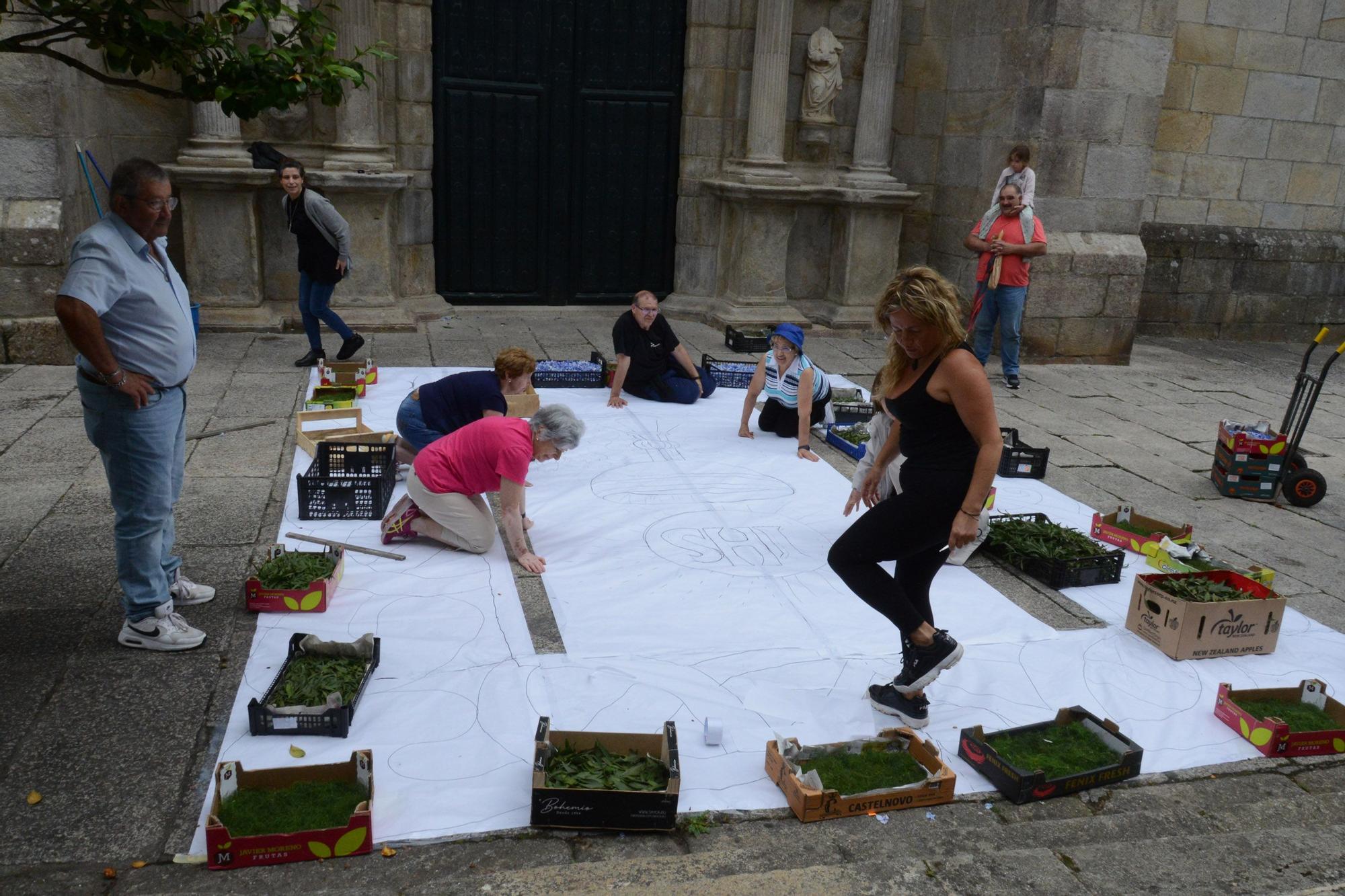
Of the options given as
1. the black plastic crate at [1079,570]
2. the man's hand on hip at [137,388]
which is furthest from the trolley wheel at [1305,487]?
the man's hand on hip at [137,388]

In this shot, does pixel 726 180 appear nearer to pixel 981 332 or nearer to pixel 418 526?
pixel 981 332

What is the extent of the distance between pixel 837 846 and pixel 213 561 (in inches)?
126

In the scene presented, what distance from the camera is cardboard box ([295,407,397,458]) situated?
6.47 meters

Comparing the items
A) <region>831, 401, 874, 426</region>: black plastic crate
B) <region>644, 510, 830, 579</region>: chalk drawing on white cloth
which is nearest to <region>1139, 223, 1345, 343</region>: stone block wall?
<region>831, 401, 874, 426</region>: black plastic crate

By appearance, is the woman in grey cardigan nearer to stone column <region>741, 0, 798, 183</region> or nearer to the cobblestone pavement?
the cobblestone pavement

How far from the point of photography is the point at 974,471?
3.60 meters

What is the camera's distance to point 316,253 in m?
8.63

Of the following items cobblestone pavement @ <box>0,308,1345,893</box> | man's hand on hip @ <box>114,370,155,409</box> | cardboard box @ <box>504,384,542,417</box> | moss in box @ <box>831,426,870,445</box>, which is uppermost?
man's hand on hip @ <box>114,370,155,409</box>

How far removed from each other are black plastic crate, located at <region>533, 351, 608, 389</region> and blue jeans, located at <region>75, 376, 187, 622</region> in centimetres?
444

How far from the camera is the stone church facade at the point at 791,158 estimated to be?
9953 mm

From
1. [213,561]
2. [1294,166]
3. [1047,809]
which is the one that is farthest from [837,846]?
[1294,166]

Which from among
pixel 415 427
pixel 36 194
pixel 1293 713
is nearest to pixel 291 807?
pixel 415 427

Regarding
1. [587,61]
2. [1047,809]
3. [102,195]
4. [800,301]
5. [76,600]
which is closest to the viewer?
[1047,809]

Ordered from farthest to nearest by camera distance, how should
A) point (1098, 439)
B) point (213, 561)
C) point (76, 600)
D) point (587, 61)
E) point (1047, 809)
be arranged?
point (587, 61)
point (1098, 439)
point (213, 561)
point (76, 600)
point (1047, 809)
